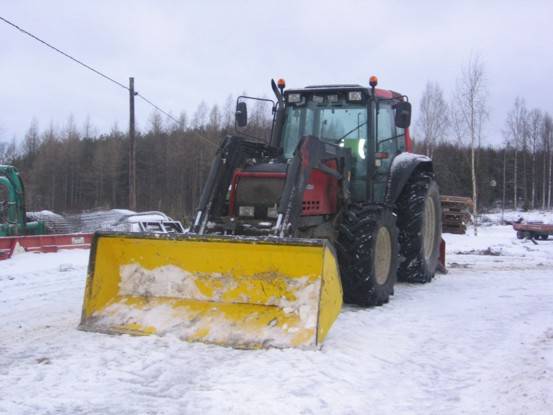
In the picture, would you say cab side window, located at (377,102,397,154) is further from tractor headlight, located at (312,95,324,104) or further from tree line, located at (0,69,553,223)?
tree line, located at (0,69,553,223)

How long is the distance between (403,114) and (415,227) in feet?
5.49

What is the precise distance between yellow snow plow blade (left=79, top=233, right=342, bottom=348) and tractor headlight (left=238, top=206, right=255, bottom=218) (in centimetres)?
122

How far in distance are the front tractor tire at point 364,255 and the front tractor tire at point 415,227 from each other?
119cm

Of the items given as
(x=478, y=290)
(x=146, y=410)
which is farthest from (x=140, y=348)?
(x=478, y=290)

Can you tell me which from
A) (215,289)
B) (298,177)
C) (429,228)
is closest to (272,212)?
(298,177)

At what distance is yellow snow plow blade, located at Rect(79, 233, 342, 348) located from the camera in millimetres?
4621

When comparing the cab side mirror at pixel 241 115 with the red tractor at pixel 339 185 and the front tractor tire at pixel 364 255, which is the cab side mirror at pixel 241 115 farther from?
the front tractor tire at pixel 364 255

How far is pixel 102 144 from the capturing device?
5766cm

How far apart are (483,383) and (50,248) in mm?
10205

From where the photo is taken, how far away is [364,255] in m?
6.20

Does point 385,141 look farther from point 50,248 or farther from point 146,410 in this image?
point 50,248

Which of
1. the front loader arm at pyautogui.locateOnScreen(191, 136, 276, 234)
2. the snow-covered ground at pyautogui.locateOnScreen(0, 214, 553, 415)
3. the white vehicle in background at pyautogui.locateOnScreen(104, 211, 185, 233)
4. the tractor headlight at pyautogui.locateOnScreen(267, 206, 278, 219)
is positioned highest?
the front loader arm at pyautogui.locateOnScreen(191, 136, 276, 234)

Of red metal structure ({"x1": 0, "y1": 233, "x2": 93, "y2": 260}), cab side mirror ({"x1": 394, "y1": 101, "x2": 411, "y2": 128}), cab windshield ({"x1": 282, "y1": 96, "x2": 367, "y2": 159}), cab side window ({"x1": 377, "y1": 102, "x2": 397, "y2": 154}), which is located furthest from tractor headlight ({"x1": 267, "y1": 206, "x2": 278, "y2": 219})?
red metal structure ({"x1": 0, "y1": 233, "x2": 93, "y2": 260})

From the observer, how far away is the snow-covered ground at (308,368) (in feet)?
11.2
